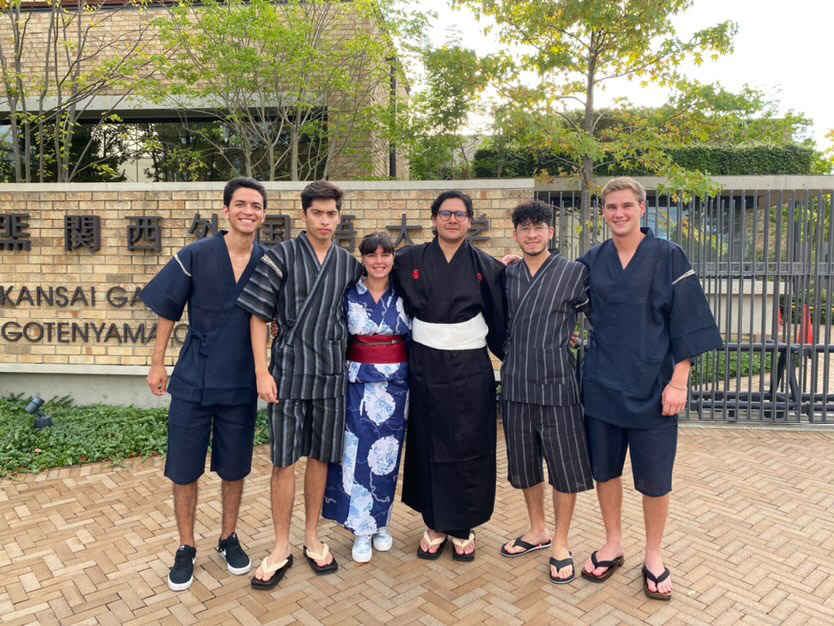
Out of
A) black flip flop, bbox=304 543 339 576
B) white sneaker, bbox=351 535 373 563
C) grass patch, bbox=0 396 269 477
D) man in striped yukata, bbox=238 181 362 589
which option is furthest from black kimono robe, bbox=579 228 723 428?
grass patch, bbox=0 396 269 477

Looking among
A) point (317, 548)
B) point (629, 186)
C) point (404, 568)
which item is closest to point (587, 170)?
point (629, 186)

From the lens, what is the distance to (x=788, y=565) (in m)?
3.37

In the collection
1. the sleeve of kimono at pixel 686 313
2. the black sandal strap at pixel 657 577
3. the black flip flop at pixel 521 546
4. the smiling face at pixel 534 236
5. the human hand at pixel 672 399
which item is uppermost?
the smiling face at pixel 534 236

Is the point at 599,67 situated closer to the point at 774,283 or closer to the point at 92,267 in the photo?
the point at 774,283

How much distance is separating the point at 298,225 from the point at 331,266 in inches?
114

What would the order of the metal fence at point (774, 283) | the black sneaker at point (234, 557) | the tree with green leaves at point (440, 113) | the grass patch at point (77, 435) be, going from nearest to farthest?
the black sneaker at point (234, 557)
the grass patch at point (77, 435)
the metal fence at point (774, 283)
the tree with green leaves at point (440, 113)

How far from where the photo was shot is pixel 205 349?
310 cm

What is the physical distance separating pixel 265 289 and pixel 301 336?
0.29 metres

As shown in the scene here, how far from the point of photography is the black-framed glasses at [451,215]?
323cm

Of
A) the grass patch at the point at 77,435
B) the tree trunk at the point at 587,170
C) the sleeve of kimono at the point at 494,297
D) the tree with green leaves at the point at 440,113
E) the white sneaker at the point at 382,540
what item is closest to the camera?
the sleeve of kimono at the point at 494,297

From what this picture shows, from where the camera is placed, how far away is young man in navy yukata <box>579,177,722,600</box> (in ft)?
9.70

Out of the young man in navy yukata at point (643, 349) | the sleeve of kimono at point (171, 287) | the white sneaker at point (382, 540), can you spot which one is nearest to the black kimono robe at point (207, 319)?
the sleeve of kimono at point (171, 287)

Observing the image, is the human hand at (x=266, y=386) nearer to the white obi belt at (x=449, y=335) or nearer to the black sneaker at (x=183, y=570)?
the white obi belt at (x=449, y=335)

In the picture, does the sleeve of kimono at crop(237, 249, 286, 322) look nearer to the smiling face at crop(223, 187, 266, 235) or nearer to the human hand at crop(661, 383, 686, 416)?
the smiling face at crop(223, 187, 266, 235)
